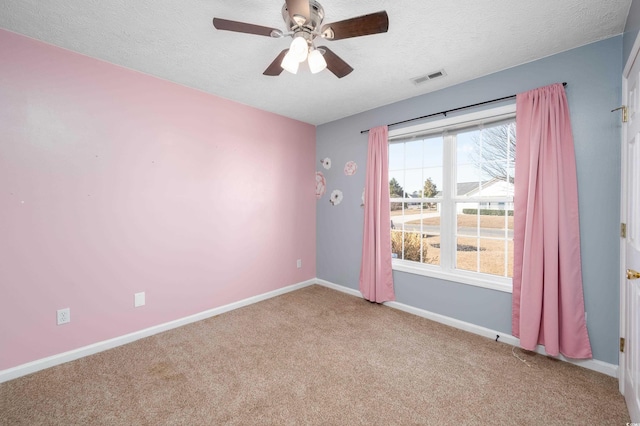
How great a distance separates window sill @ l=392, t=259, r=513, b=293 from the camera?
98.5 inches

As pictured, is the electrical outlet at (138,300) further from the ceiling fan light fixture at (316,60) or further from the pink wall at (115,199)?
the ceiling fan light fixture at (316,60)

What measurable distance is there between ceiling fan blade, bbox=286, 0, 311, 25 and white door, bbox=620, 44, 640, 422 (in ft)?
6.33

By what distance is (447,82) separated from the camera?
2.66m

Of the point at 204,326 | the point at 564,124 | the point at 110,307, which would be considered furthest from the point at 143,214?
the point at 564,124

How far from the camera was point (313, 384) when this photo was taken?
1.88 meters

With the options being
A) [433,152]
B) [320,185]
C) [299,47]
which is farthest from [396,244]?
[299,47]

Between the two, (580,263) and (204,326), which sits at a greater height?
(580,263)

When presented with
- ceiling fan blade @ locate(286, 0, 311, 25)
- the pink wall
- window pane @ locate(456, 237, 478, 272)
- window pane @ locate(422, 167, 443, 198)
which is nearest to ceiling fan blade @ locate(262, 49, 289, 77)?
ceiling fan blade @ locate(286, 0, 311, 25)

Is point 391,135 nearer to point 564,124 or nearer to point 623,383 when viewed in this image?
point 564,124

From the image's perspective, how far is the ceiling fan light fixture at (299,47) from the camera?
144 centimetres

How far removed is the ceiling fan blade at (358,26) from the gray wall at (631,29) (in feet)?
4.82

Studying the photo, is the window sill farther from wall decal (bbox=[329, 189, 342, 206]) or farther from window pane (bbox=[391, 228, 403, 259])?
wall decal (bbox=[329, 189, 342, 206])

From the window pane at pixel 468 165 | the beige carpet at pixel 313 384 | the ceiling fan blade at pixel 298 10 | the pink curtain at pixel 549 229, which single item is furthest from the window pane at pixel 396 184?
the ceiling fan blade at pixel 298 10

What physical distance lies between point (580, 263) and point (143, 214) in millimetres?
3814
